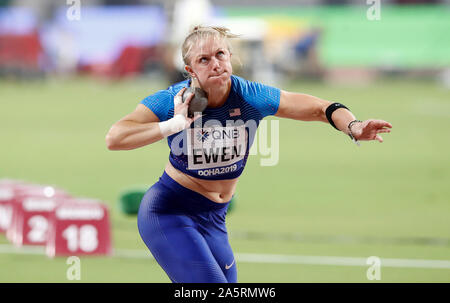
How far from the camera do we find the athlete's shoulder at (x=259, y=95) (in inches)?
210

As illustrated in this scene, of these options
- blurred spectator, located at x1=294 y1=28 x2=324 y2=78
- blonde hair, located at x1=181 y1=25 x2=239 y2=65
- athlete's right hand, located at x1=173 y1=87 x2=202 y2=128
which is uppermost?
blurred spectator, located at x1=294 y1=28 x2=324 y2=78

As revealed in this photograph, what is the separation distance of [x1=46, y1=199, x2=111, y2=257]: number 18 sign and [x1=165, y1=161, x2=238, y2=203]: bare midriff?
255 cm

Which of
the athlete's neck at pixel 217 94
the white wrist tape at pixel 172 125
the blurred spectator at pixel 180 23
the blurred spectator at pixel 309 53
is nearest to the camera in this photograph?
the white wrist tape at pixel 172 125

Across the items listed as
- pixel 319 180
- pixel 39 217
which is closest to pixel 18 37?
pixel 319 180

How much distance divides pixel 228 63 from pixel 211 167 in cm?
69

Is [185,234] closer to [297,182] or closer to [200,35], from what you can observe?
[200,35]

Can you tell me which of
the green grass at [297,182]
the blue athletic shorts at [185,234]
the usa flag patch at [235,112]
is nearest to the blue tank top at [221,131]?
the usa flag patch at [235,112]

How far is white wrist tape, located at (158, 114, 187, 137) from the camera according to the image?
4.80 meters

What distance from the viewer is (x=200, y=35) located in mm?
5094

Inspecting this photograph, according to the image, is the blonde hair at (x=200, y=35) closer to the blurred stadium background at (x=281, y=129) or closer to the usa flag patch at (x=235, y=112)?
the blurred stadium background at (x=281, y=129)

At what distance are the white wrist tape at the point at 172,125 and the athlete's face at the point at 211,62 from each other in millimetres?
371

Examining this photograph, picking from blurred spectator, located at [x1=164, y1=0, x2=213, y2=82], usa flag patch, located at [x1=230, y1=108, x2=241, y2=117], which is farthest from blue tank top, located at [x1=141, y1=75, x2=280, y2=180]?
blurred spectator, located at [x1=164, y1=0, x2=213, y2=82]

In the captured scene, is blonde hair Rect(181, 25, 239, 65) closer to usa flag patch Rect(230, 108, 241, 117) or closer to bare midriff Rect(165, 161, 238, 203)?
usa flag patch Rect(230, 108, 241, 117)

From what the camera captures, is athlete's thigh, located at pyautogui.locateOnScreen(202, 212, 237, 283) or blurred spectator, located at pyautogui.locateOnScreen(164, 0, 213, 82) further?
blurred spectator, located at pyautogui.locateOnScreen(164, 0, 213, 82)
